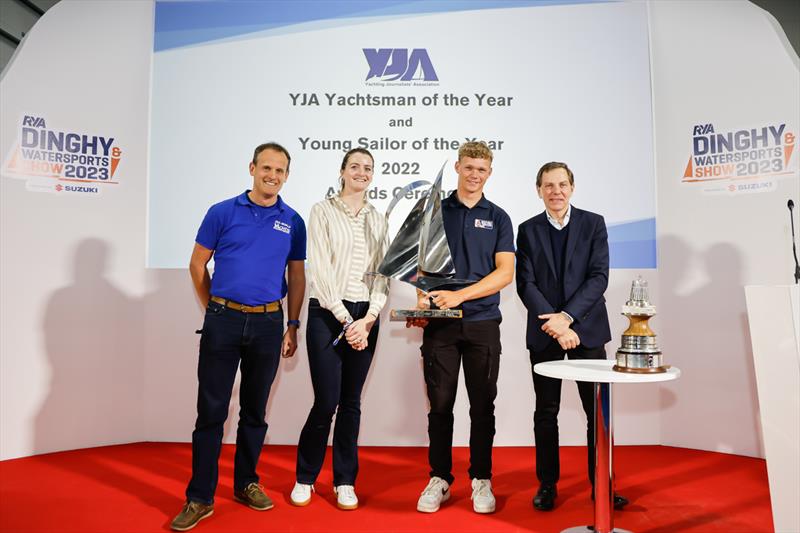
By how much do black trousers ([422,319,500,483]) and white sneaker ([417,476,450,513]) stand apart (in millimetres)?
113

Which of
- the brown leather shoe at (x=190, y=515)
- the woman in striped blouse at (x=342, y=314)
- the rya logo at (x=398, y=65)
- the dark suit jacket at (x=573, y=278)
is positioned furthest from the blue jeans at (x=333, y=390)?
the rya logo at (x=398, y=65)

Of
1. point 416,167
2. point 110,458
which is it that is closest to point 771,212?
A: point 416,167

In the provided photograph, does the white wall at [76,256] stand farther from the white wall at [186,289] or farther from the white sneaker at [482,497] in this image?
the white sneaker at [482,497]

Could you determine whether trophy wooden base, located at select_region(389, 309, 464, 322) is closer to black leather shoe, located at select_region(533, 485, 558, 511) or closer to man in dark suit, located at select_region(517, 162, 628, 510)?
man in dark suit, located at select_region(517, 162, 628, 510)

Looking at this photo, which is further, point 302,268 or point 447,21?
point 447,21

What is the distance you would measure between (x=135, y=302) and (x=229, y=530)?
6.77ft

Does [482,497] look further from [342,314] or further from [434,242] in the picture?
[434,242]

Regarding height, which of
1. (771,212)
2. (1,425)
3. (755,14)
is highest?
(755,14)

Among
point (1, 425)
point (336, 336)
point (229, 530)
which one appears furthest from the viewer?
point (1, 425)

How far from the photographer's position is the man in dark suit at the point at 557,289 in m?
2.57

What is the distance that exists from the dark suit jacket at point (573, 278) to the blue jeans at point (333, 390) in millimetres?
738

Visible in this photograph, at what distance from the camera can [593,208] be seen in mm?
3918

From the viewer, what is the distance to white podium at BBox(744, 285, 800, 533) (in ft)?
6.15

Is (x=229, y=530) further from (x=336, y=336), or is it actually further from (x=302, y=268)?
(x=302, y=268)
